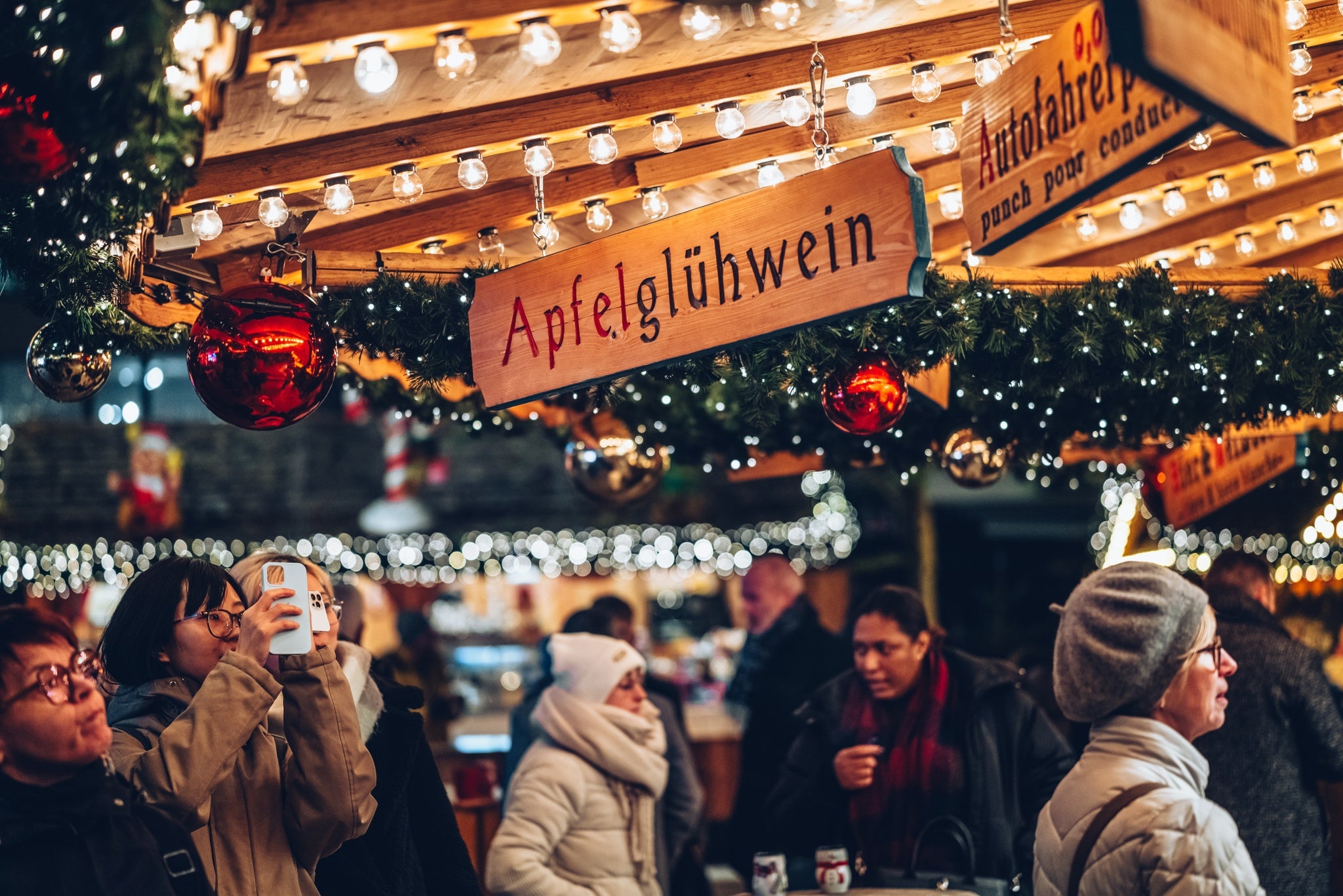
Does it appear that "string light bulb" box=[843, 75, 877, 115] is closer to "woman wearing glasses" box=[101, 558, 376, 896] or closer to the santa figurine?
"woman wearing glasses" box=[101, 558, 376, 896]

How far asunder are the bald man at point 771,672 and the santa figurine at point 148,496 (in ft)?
19.1

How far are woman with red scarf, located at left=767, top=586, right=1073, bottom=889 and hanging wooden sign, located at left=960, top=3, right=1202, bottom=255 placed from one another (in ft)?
6.49

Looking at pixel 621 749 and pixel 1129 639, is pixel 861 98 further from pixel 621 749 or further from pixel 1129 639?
pixel 621 749

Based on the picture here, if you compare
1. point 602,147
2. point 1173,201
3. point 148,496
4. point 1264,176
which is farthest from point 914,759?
point 148,496

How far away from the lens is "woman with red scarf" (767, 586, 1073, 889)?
4.07 meters

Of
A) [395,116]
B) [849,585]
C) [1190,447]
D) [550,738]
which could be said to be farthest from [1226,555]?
[849,585]

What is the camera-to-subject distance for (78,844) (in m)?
2.09

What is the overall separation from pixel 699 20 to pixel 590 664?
7.32 ft

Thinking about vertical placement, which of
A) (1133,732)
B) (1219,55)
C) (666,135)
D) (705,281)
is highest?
(666,135)

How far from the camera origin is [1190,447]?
207 inches

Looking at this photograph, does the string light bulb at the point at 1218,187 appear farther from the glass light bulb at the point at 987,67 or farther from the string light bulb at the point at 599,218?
the string light bulb at the point at 599,218

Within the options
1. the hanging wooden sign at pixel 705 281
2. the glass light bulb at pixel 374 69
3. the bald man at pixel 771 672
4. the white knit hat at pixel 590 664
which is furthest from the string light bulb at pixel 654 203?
the bald man at pixel 771 672

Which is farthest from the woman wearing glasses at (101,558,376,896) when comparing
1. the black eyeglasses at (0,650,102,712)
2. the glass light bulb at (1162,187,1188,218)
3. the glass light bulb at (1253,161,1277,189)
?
the glass light bulb at (1253,161,1277,189)

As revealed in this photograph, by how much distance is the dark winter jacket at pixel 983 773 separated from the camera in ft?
13.4
